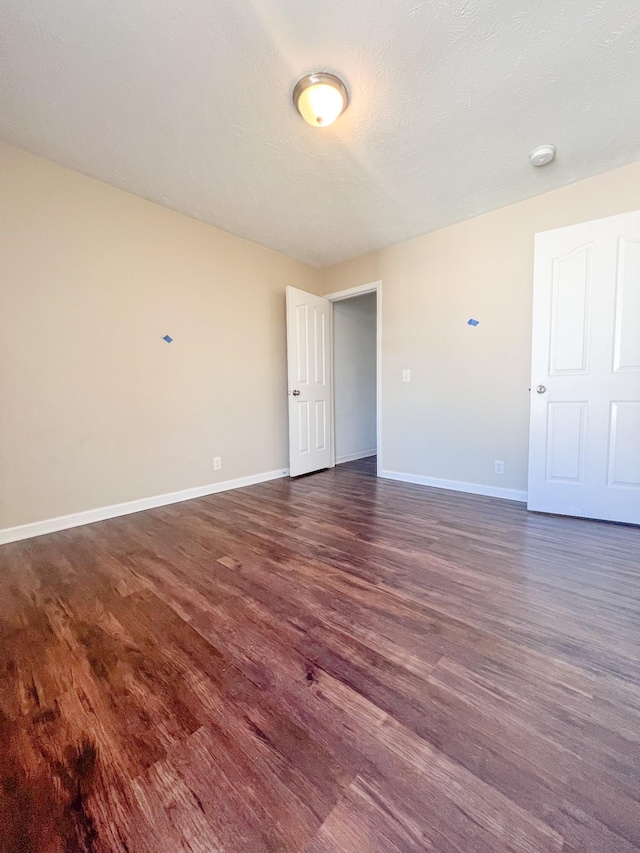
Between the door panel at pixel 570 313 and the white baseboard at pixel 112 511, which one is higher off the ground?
the door panel at pixel 570 313

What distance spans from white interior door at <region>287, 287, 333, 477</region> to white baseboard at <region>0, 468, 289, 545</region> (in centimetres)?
61

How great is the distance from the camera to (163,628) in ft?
4.19

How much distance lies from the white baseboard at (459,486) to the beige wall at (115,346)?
1499 millimetres

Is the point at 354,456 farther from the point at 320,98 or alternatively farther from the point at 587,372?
the point at 320,98

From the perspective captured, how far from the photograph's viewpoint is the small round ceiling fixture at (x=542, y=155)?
6.61ft

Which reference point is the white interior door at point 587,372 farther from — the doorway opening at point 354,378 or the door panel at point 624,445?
the doorway opening at point 354,378

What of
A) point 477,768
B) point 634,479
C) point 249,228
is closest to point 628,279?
point 634,479

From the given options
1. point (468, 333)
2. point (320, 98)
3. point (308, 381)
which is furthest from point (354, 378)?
point (320, 98)

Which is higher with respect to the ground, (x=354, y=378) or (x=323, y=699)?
(x=354, y=378)

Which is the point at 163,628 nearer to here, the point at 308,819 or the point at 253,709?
the point at 253,709

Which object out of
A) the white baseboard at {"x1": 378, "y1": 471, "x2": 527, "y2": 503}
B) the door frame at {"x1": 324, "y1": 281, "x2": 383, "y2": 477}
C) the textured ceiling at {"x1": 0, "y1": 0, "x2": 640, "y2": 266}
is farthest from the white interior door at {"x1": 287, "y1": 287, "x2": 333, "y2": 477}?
the textured ceiling at {"x1": 0, "y1": 0, "x2": 640, "y2": 266}

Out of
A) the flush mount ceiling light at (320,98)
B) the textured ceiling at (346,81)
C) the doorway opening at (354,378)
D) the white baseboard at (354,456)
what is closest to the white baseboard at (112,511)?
the white baseboard at (354,456)

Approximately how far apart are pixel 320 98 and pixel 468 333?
2.01 meters

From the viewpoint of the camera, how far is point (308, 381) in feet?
12.3
